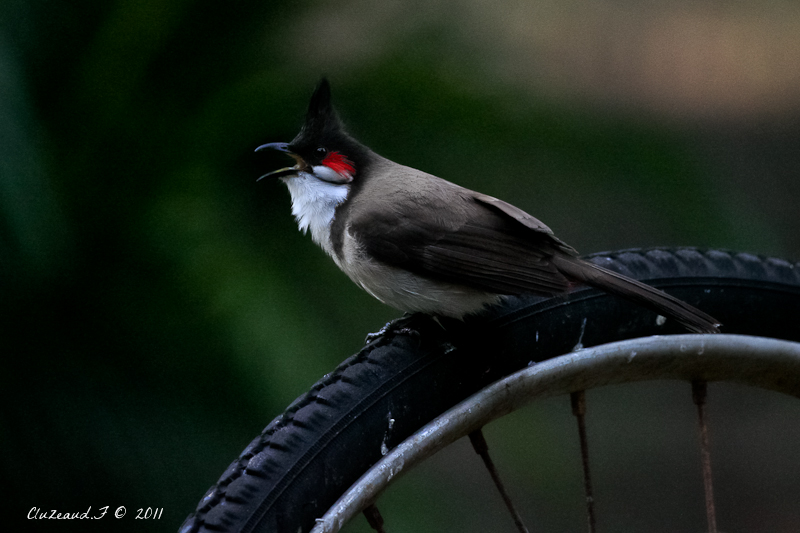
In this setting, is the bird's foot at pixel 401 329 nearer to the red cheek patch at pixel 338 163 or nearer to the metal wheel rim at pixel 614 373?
the metal wheel rim at pixel 614 373

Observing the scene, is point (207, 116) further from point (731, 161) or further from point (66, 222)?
point (731, 161)

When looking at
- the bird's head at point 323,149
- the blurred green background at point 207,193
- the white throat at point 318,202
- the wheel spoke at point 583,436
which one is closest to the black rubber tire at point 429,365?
the wheel spoke at point 583,436

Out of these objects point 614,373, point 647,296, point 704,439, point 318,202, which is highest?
point 318,202

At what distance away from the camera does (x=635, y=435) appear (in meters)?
3.63

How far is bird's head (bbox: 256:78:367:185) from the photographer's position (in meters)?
2.00

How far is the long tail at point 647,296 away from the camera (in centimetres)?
161

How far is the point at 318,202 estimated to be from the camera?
1987 mm

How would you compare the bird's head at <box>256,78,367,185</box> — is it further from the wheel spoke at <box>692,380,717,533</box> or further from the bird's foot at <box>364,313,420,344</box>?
the wheel spoke at <box>692,380,717,533</box>

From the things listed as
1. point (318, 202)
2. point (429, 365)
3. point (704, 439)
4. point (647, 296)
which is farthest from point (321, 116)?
point (704, 439)

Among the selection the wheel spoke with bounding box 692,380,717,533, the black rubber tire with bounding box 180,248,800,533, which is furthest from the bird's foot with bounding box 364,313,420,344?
the wheel spoke with bounding box 692,380,717,533

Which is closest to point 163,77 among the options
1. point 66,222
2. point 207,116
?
point 207,116

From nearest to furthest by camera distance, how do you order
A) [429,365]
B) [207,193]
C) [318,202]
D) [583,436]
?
[429,365]
[583,436]
[318,202]
[207,193]

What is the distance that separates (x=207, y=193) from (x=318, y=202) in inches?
19.6

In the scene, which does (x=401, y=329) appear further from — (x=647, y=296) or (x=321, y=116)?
(x=321, y=116)
